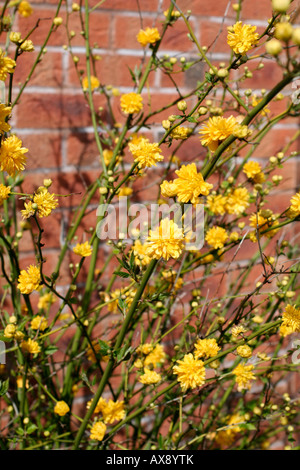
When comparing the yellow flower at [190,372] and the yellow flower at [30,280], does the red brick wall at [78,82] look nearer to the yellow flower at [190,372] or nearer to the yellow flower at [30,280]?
the yellow flower at [30,280]

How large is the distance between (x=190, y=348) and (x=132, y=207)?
347 millimetres

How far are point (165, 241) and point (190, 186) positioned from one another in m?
0.06

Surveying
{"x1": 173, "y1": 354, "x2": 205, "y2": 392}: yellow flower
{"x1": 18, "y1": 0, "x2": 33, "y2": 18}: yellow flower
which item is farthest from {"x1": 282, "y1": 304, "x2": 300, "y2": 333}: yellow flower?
{"x1": 18, "y1": 0, "x2": 33, "y2": 18}: yellow flower

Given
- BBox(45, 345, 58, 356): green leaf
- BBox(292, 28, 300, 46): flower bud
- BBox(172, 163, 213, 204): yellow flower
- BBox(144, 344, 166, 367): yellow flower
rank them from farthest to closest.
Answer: BBox(144, 344, 166, 367): yellow flower → BBox(45, 345, 58, 356): green leaf → BBox(172, 163, 213, 204): yellow flower → BBox(292, 28, 300, 46): flower bud

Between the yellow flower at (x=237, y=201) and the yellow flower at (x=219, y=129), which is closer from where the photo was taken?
the yellow flower at (x=219, y=129)

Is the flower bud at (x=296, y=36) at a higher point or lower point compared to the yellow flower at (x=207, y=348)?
higher

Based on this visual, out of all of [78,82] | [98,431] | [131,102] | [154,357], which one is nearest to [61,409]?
[98,431]

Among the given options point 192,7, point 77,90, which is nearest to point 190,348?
point 77,90

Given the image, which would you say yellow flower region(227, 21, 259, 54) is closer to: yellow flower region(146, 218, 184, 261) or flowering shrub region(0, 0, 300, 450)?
flowering shrub region(0, 0, 300, 450)

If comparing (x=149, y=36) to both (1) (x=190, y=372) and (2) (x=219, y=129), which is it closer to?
(2) (x=219, y=129)

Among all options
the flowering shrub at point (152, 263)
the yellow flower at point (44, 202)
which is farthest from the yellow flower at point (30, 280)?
the yellow flower at point (44, 202)

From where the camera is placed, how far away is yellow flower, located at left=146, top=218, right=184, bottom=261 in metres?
0.49

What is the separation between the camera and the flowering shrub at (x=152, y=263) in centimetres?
51
